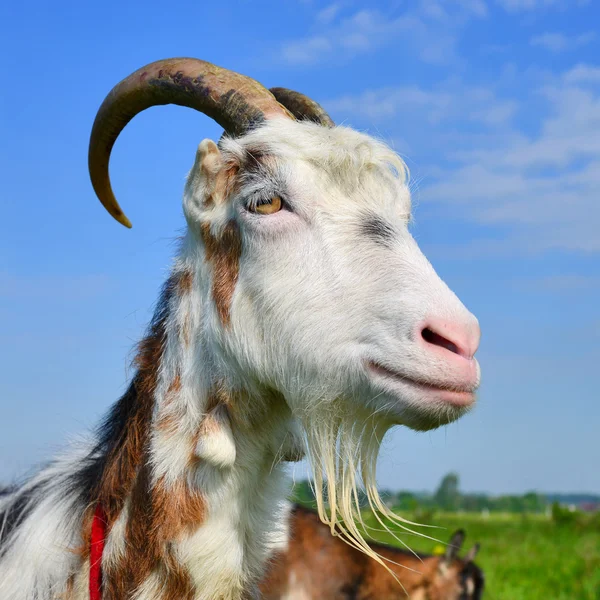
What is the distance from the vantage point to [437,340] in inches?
102

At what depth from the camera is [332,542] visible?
322 inches

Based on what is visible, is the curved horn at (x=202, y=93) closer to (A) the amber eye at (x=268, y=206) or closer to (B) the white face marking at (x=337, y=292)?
(B) the white face marking at (x=337, y=292)

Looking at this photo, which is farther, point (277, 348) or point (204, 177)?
point (204, 177)

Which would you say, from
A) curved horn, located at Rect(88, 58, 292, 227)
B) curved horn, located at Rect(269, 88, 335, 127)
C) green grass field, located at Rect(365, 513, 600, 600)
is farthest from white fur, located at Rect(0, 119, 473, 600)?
green grass field, located at Rect(365, 513, 600, 600)

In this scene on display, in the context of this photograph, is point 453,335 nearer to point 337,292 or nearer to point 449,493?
point 337,292

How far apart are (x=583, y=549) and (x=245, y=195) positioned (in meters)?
9.24

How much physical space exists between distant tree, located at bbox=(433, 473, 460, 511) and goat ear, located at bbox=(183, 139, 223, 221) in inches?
656

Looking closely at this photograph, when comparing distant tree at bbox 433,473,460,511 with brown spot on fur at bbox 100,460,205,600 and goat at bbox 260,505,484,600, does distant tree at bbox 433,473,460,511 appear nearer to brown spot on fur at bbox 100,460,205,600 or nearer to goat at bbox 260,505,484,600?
goat at bbox 260,505,484,600

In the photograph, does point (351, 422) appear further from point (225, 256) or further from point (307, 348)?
point (225, 256)

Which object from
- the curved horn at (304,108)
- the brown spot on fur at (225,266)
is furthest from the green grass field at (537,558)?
the brown spot on fur at (225,266)

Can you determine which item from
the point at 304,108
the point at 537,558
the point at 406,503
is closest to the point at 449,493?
the point at 406,503

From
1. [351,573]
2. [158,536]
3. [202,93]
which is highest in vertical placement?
[202,93]

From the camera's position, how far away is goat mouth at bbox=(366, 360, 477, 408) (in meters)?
2.59

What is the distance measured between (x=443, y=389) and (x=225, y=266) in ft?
3.15
